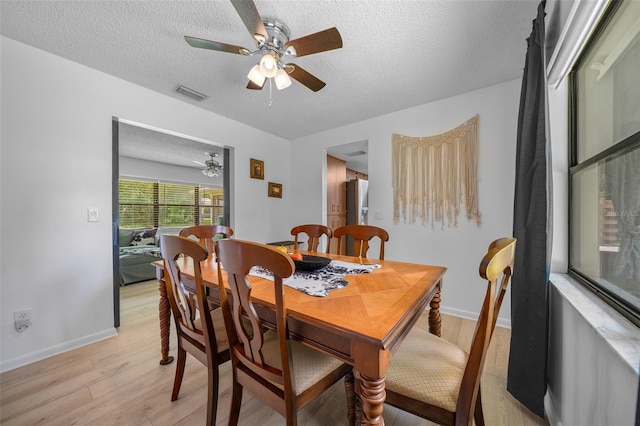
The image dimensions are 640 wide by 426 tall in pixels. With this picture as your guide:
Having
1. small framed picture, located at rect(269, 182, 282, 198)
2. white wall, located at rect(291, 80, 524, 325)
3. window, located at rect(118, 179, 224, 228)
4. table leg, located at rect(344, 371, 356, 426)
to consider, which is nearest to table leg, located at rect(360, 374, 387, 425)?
table leg, located at rect(344, 371, 356, 426)

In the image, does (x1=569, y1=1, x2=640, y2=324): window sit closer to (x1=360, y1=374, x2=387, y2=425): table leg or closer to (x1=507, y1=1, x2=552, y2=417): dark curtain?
(x1=507, y1=1, x2=552, y2=417): dark curtain

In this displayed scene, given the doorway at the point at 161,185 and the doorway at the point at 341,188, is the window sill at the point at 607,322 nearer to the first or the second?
the doorway at the point at 341,188

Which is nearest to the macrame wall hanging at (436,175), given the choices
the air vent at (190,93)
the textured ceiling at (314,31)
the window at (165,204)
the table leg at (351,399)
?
the textured ceiling at (314,31)

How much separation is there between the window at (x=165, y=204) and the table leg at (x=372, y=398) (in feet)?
20.9

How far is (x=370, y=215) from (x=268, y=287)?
224 centimetres

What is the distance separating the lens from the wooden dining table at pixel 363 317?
73cm

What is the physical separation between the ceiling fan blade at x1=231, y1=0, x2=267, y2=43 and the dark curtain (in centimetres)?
146

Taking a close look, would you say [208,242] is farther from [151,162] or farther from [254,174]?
[151,162]

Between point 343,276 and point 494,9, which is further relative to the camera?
point 494,9

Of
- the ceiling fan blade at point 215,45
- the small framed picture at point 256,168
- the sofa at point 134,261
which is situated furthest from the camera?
the sofa at point 134,261

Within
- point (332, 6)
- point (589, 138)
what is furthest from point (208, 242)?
point (589, 138)

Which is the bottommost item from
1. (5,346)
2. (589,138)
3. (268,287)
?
(5,346)

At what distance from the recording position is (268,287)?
113cm

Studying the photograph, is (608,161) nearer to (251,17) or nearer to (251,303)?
(251,303)
